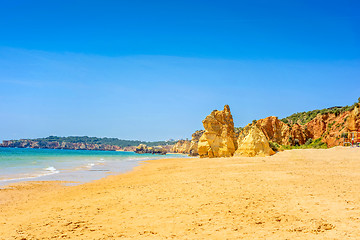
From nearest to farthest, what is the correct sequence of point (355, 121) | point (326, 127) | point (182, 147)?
point (355, 121) → point (326, 127) → point (182, 147)

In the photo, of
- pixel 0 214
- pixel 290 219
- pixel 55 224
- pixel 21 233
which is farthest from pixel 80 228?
pixel 290 219

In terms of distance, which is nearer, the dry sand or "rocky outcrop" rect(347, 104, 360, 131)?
the dry sand

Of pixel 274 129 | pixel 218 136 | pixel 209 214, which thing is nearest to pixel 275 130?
pixel 274 129

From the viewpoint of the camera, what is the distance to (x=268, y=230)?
536cm

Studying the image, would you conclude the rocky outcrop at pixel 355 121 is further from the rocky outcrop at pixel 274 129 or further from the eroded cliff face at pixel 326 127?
the rocky outcrop at pixel 274 129

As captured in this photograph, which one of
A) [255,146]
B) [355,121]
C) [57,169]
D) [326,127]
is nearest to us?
[57,169]

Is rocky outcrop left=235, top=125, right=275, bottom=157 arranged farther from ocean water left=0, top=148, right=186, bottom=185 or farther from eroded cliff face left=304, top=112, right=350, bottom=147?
eroded cliff face left=304, top=112, right=350, bottom=147

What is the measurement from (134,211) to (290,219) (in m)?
4.05

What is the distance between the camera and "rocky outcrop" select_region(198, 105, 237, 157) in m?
37.1

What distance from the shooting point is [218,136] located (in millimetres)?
38125

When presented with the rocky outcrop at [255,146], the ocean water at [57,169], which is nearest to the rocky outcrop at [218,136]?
the rocky outcrop at [255,146]

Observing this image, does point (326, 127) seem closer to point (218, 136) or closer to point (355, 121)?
point (355, 121)

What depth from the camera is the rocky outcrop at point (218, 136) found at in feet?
122

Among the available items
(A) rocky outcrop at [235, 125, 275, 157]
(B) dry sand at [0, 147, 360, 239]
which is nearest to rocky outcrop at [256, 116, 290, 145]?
(A) rocky outcrop at [235, 125, 275, 157]
